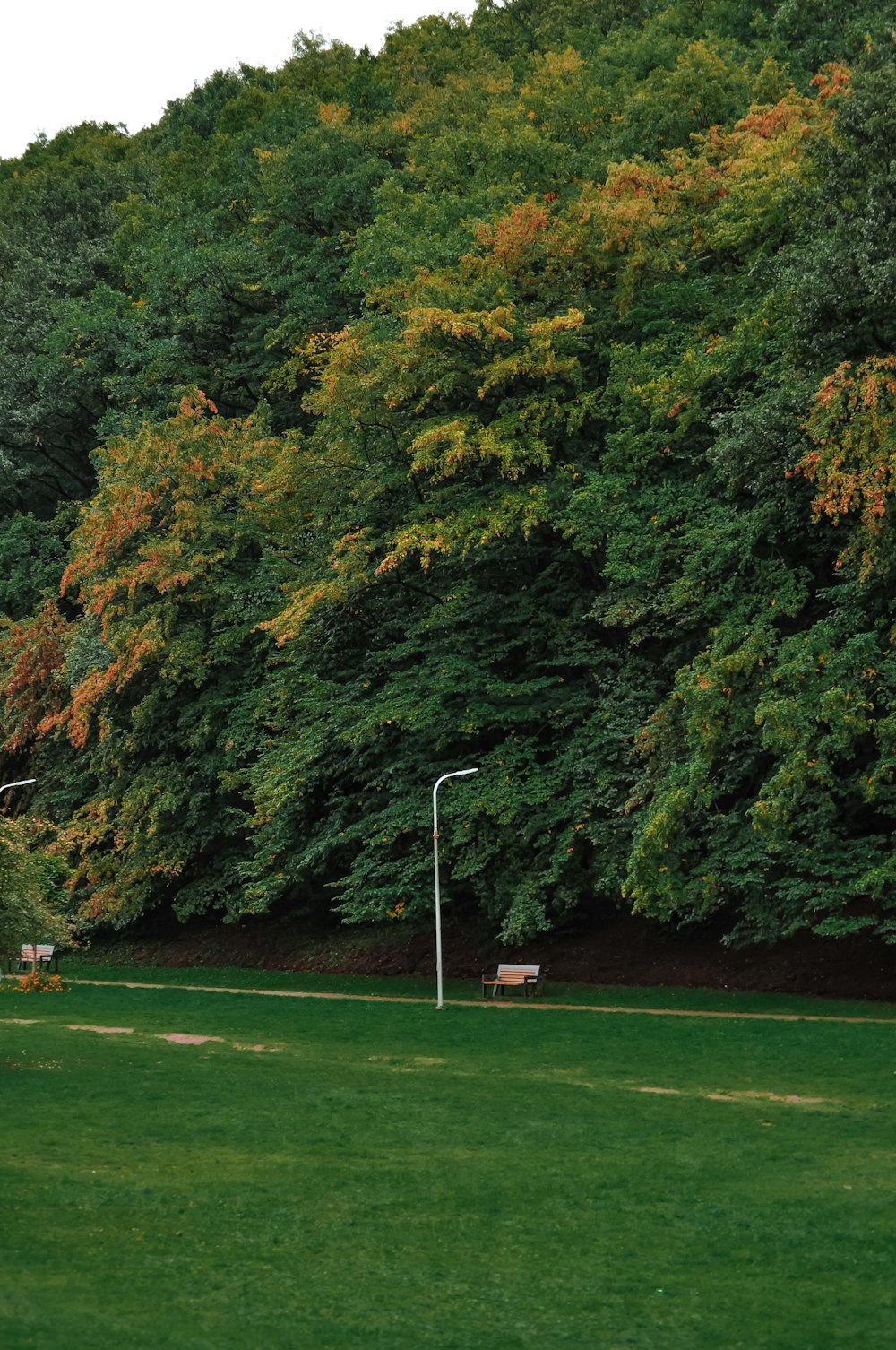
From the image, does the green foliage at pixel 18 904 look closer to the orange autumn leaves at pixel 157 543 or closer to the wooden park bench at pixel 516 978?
the wooden park bench at pixel 516 978

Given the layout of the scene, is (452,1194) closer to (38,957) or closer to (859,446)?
(859,446)

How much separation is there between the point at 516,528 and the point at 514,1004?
9.46m

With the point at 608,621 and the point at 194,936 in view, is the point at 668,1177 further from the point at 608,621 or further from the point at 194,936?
the point at 194,936

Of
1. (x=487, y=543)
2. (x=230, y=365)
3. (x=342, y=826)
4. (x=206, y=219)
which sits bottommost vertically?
(x=342, y=826)

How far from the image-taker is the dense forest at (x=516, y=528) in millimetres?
26781

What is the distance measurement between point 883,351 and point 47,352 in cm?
3376

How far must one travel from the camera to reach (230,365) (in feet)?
160

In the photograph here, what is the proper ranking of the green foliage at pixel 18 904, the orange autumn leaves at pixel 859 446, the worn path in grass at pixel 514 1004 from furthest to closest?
the worn path in grass at pixel 514 1004, the orange autumn leaves at pixel 859 446, the green foliage at pixel 18 904

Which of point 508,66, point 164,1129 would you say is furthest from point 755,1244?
point 508,66

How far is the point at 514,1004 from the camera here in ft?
94.6

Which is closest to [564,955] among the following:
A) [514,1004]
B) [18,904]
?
[514,1004]

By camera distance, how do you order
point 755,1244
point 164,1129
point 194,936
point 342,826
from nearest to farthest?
1. point 755,1244
2. point 164,1129
3. point 342,826
4. point 194,936

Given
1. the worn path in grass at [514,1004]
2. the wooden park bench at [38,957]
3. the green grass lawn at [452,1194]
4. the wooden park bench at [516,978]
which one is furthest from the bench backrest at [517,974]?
the wooden park bench at [38,957]

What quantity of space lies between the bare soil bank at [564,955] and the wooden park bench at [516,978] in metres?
2.17
